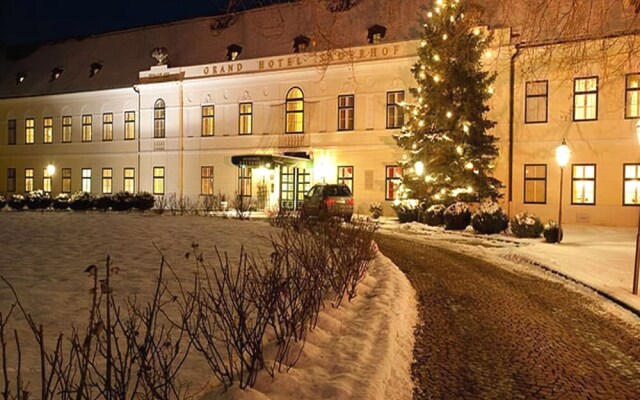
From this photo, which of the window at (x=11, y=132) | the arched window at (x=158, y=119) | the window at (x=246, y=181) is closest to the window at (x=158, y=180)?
the arched window at (x=158, y=119)

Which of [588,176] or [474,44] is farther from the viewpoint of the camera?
[588,176]

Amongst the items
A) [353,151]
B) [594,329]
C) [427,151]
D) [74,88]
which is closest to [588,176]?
[427,151]

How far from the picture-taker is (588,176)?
85.8 ft

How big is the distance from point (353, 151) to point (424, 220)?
8.81 m

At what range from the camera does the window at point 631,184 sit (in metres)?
25.2

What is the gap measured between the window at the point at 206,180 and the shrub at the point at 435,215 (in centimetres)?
1723

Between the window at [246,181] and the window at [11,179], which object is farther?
the window at [11,179]

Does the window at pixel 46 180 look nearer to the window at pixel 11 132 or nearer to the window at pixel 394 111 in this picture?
the window at pixel 11 132

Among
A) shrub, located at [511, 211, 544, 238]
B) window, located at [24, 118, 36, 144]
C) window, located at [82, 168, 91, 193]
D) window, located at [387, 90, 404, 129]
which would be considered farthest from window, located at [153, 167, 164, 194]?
shrub, located at [511, 211, 544, 238]

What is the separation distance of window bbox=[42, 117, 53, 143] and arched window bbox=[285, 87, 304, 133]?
21.2 metres

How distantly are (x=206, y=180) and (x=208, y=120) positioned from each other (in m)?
4.08

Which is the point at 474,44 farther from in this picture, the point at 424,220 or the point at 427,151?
the point at 424,220

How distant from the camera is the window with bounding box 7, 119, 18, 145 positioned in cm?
4456

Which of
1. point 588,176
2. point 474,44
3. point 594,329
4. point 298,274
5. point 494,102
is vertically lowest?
point 594,329
